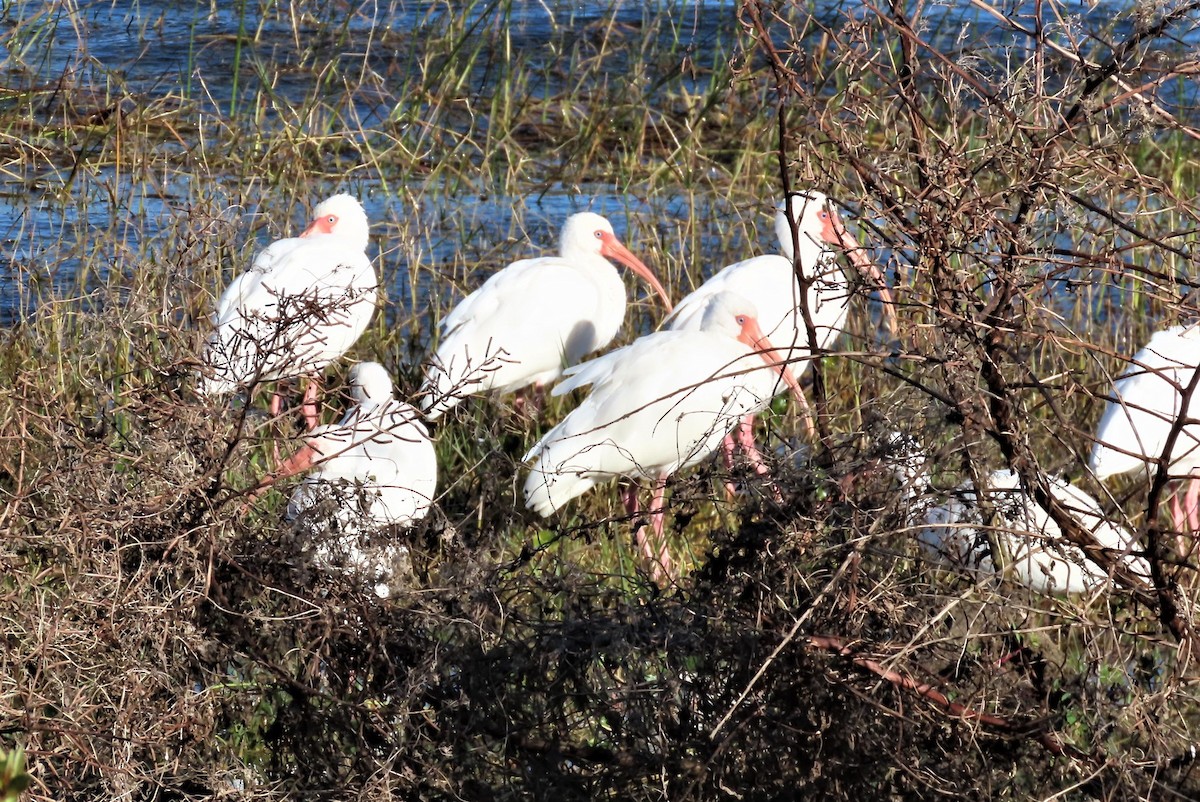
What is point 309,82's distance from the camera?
9336 millimetres

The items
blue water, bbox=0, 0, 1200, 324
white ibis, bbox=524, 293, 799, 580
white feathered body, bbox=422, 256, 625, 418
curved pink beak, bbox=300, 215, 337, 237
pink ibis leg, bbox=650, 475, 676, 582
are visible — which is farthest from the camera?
blue water, bbox=0, 0, 1200, 324

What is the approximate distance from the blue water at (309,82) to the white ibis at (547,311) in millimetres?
301

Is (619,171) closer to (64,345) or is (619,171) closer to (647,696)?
(64,345)

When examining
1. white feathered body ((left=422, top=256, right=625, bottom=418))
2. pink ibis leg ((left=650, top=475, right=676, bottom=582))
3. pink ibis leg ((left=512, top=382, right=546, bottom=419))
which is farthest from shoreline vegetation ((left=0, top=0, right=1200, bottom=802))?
pink ibis leg ((left=512, top=382, right=546, bottom=419))

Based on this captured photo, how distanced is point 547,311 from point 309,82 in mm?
3613

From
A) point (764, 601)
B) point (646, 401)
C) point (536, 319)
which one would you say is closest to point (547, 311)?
point (536, 319)

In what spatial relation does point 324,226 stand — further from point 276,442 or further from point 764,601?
point 764,601

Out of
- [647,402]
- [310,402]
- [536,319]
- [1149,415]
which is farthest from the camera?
[536,319]

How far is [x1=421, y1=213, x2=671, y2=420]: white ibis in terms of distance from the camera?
6.16 m

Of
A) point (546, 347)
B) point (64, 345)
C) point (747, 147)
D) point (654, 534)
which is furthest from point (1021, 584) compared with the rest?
point (747, 147)

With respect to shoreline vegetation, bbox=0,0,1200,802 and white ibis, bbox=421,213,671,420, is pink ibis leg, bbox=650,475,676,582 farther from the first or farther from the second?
white ibis, bbox=421,213,671,420

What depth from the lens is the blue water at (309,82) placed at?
22.2ft

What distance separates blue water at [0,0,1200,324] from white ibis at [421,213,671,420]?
301mm

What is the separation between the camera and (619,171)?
8625 millimetres
